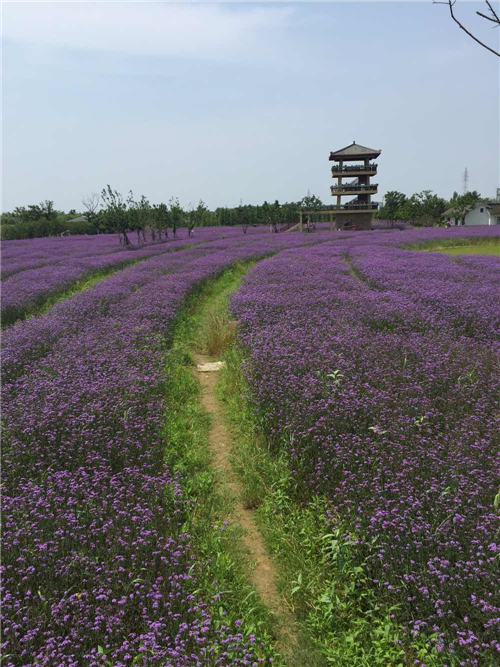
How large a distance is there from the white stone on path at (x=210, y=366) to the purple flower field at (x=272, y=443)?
0.79m

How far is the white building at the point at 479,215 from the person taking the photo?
244ft

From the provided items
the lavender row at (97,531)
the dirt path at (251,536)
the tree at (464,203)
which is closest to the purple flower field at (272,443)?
the lavender row at (97,531)

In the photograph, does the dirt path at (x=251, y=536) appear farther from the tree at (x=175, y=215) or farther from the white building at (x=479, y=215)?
the white building at (x=479, y=215)

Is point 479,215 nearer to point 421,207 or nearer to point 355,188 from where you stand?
point 421,207

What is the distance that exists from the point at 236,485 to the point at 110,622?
2.45 metres

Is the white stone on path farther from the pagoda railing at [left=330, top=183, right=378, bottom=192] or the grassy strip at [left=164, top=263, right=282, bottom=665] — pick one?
the pagoda railing at [left=330, top=183, right=378, bottom=192]

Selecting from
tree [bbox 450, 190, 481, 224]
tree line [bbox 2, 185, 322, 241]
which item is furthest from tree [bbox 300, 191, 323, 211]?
tree [bbox 450, 190, 481, 224]

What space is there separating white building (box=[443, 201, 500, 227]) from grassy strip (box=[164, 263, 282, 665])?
269 ft

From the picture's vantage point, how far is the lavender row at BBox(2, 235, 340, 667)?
2.65m

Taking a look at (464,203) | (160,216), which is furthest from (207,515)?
(464,203)

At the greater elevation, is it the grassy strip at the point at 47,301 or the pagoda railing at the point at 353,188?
the pagoda railing at the point at 353,188

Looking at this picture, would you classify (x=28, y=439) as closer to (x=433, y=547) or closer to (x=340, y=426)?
(x=340, y=426)

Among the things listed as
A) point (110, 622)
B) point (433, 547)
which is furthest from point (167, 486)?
point (433, 547)

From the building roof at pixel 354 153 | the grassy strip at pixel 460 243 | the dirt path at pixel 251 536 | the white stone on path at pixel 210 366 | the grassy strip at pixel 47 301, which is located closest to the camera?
the dirt path at pixel 251 536
